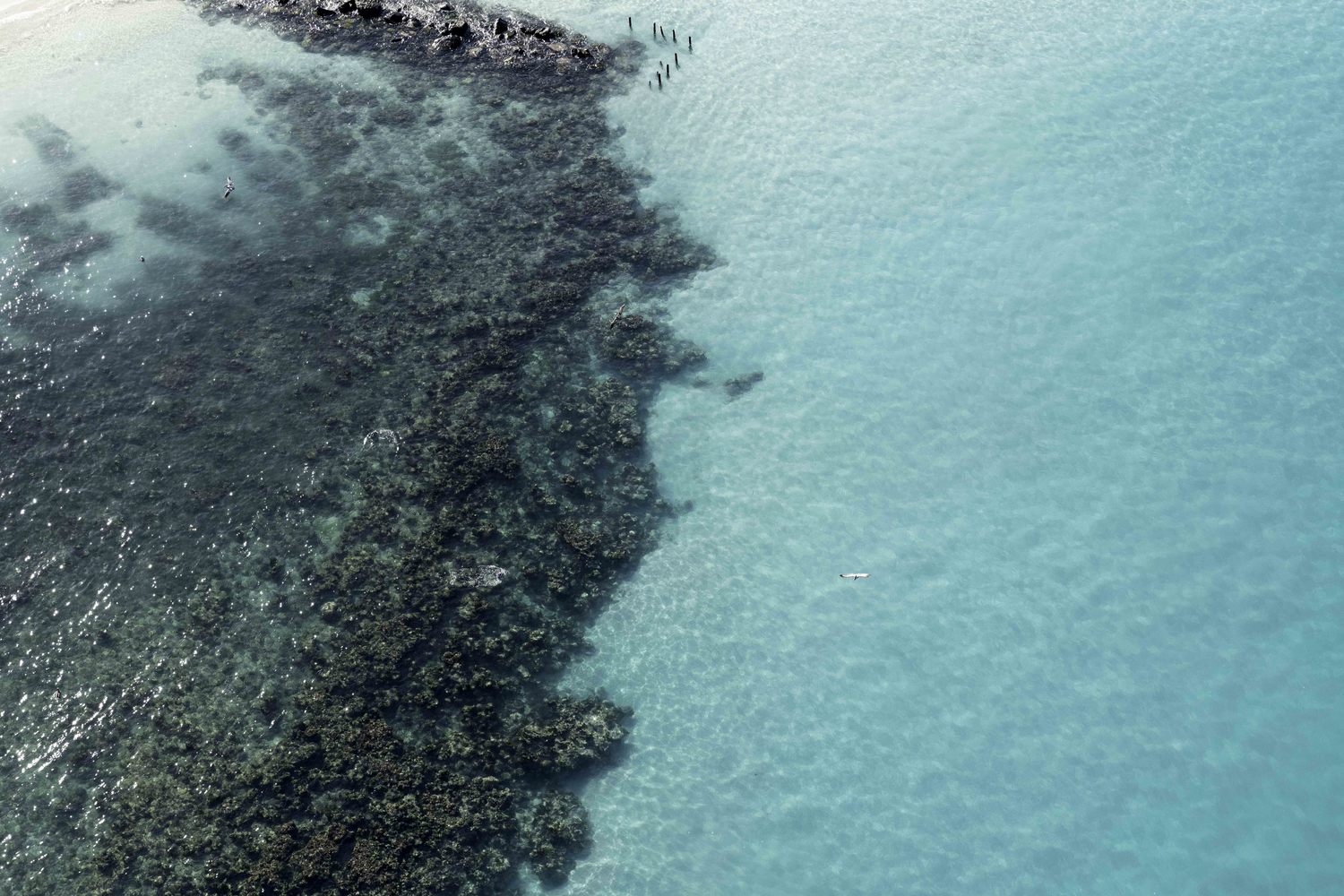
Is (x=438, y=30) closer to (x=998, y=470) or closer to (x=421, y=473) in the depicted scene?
(x=421, y=473)

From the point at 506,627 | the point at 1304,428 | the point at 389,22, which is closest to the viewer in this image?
the point at 506,627

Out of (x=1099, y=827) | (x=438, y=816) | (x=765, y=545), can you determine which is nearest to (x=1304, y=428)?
(x=1099, y=827)

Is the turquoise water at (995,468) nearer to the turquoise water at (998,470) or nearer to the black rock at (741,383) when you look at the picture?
the turquoise water at (998,470)

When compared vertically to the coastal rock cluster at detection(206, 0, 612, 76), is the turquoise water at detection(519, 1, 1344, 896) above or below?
below

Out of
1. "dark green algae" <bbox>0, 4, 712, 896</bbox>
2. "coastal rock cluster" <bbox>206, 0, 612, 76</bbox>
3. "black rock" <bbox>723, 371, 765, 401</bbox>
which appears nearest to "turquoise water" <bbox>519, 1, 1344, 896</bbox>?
"black rock" <bbox>723, 371, 765, 401</bbox>

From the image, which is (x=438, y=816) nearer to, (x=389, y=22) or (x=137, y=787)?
(x=137, y=787)

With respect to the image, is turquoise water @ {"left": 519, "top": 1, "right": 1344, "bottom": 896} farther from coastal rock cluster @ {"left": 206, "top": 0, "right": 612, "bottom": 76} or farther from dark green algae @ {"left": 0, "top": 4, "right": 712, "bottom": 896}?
coastal rock cluster @ {"left": 206, "top": 0, "right": 612, "bottom": 76}

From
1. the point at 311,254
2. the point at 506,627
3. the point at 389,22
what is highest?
the point at 389,22
